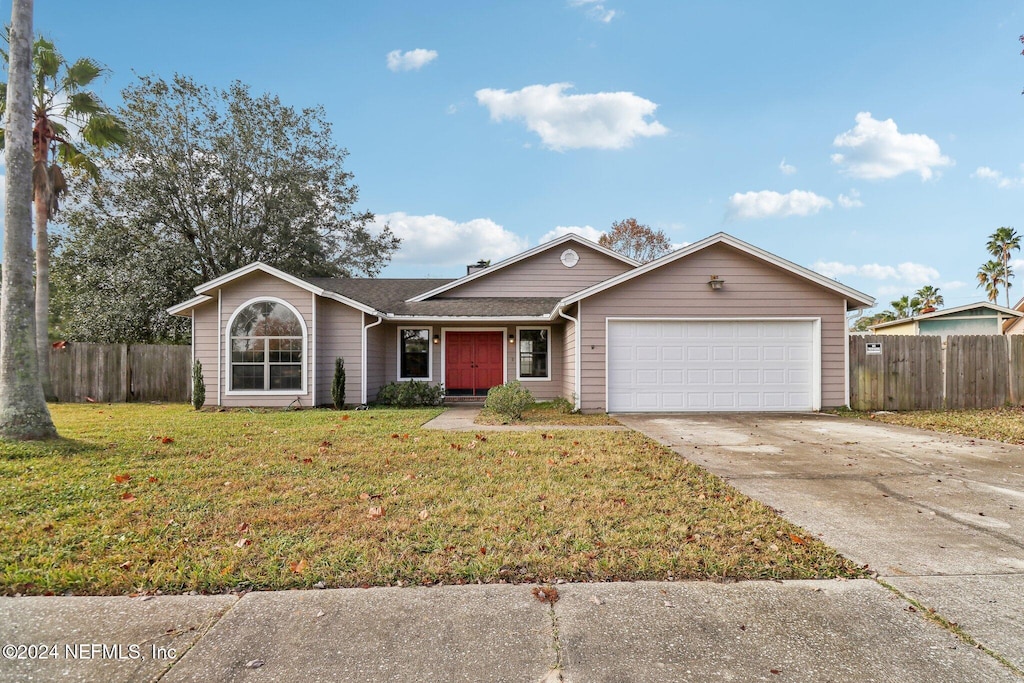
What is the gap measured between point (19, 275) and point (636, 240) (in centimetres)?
2983

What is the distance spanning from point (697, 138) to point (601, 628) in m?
16.9

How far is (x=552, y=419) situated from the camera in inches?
398

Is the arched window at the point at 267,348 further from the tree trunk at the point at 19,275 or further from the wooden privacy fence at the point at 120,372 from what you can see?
the tree trunk at the point at 19,275

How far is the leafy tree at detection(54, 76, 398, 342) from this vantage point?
18375 millimetres

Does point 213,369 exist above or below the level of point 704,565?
above

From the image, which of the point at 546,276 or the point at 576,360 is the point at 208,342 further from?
the point at 546,276

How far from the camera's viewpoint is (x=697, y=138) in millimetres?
16000

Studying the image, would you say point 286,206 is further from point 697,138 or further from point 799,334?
point 799,334

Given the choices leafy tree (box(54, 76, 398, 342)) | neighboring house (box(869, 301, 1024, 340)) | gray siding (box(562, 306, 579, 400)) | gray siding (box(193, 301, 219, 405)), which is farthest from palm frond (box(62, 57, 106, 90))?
neighboring house (box(869, 301, 1024, 340))

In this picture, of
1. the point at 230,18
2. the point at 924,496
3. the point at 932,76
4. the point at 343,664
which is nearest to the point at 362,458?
the point at 343,664

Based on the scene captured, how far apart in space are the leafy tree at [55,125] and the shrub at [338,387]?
8.26m

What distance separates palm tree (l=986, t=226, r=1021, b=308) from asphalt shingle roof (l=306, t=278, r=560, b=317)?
39.5m

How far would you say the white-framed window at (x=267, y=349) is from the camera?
1219 cm

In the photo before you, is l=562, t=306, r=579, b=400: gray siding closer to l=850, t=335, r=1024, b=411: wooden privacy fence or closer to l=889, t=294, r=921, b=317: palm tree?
l=850, t=335, r=1024, b=411: wooden privacy fence
